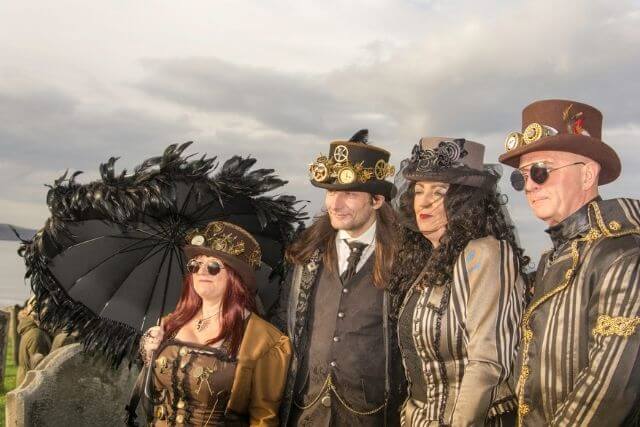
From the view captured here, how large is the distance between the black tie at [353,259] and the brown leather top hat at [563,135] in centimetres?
134

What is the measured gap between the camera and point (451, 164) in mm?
4195

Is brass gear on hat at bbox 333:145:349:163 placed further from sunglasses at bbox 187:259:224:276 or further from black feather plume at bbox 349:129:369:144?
sunglasses at bbox 187:259:224:276

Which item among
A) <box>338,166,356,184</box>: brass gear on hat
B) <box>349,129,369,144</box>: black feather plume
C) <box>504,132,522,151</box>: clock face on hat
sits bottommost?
<box>338,166,356,184</box>: brass gear on hat

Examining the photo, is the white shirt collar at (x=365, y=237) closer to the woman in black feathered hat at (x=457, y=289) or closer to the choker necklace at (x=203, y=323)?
the woman in black feathered hat at (x=457, y=289)

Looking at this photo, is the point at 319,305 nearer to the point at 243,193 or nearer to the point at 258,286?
the point at 258,286

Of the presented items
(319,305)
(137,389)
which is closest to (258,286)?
(319,305)

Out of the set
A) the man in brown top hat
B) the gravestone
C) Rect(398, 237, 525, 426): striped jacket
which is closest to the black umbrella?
the gravestone

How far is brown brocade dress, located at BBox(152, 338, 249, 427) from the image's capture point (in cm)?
449

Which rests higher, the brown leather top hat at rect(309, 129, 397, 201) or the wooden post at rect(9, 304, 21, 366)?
the brown leather top hat at rect(309, 129, 397, 201)

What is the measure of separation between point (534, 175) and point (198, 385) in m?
2.40

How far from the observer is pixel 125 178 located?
16.0 feet

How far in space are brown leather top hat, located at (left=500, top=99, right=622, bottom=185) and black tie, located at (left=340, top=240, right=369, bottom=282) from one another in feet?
4.38

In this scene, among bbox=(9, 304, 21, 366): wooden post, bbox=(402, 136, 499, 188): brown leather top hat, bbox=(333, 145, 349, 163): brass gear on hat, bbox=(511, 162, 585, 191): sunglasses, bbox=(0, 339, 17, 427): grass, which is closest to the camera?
bbox=(511, 162, 585, 191): sunglasses

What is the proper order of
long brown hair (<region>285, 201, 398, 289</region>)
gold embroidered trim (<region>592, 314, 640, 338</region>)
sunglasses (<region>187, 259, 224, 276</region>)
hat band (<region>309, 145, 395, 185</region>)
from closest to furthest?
gold embroidered trim (<region>592, 314, 640, 338</region>) < sunglasses (<region>187, 259, 224, 276</region>) < long brown hair (<region>285, 201, 398, 289</region>) < hat band (<region>309, 145, 395, 185</region>)
